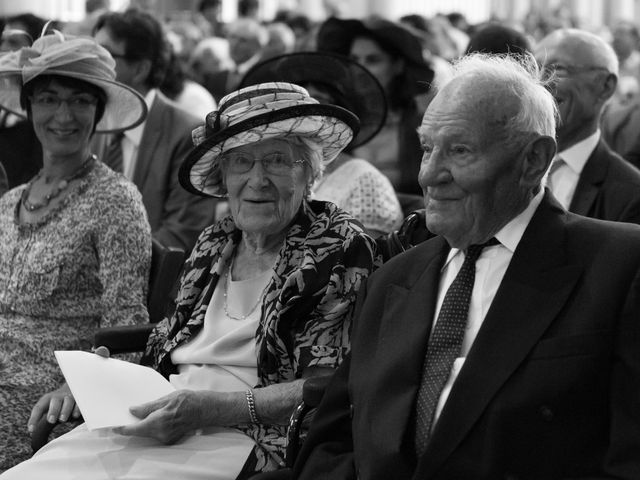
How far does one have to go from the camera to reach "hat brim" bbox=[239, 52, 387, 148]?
192 inches

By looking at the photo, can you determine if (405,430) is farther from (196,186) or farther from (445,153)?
(196,186)

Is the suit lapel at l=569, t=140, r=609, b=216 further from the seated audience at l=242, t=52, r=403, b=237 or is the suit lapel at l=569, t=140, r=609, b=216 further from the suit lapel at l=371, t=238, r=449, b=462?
the suit lapel at l=371, t=238, r=449, b=462

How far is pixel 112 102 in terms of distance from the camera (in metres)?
4.39

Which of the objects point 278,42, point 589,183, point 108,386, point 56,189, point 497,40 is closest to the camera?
point 108,386

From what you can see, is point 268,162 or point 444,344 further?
point 268,162

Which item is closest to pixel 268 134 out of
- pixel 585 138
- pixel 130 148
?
pixel 585 138

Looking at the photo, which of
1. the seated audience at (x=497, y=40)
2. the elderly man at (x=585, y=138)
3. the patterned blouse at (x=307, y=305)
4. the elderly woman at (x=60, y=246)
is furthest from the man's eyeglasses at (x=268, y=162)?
the seated audience at (x=497, y=40)

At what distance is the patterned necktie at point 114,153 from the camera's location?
5.86 metres

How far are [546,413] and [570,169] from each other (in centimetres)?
228

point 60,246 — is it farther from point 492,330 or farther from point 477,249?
point 492,330

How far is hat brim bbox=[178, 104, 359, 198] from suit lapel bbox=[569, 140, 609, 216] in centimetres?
114

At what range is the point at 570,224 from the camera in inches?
104

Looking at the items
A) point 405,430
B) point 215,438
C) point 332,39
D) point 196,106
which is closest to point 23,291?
point 215,438

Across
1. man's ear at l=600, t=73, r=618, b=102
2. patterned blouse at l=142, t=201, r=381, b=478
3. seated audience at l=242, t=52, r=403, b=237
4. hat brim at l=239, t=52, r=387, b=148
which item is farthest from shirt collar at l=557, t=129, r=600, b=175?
patterned blouse at l=142, t=201, r=381, b=478
